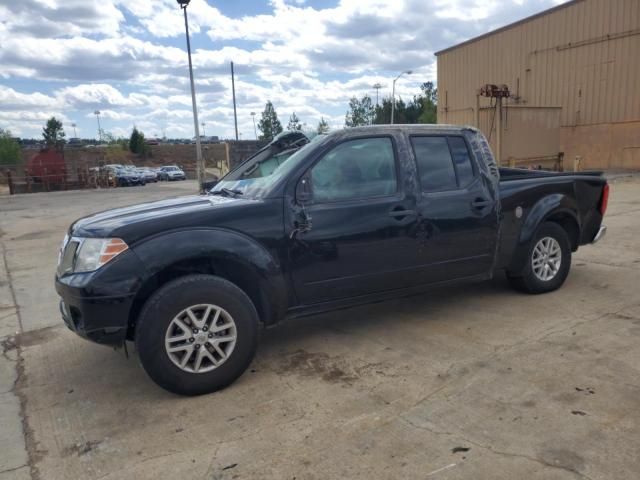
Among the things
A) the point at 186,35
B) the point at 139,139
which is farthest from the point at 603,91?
the point at 139,139

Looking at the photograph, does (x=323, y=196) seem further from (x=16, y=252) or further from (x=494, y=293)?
(x=16, y=252)

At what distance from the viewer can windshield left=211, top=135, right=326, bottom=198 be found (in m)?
3.93

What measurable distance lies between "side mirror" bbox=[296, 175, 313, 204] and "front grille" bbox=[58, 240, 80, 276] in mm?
1555

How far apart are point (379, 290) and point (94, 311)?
6.84ft

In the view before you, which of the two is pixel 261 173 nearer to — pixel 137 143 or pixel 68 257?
pixel 68 257

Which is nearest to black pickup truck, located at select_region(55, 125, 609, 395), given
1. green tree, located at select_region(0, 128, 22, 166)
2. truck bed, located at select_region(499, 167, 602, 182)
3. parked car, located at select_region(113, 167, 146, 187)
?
truck bed, located at select_region(499, 167, 602, 182)

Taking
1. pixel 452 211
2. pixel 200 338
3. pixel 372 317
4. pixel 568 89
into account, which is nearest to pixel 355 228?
pixel 452 211

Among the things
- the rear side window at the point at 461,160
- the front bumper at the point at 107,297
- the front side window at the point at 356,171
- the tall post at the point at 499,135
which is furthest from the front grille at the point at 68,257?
the tall post at the point at 499,135

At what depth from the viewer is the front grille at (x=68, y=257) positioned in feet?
11.6

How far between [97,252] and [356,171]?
6.47ft

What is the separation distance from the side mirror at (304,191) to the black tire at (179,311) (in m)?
0.82

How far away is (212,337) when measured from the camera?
3453mm

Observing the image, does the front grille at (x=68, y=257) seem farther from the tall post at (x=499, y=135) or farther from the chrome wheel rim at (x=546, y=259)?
the tall post at (x=499, y=135)

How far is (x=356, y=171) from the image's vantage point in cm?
410
